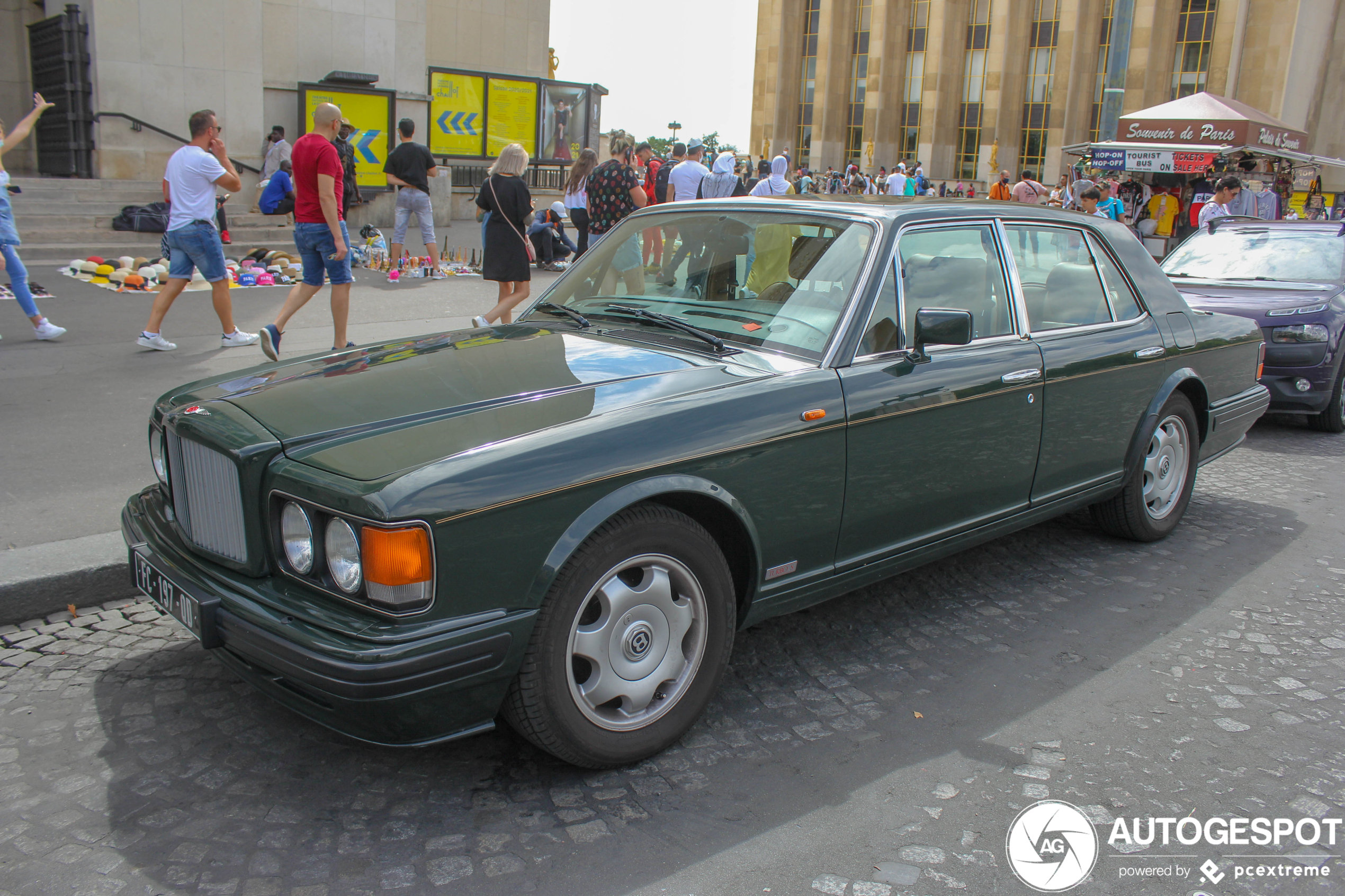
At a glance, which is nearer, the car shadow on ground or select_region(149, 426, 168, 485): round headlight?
the car shadow on ground

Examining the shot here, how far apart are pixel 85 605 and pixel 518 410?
2368mm

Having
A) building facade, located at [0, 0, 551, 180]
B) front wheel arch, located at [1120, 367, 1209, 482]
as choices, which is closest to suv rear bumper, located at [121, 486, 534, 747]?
front wheel arch, located at [1120, 367, 1209, 482]

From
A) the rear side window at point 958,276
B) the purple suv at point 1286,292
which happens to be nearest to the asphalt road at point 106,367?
the rear side window at point 958,276

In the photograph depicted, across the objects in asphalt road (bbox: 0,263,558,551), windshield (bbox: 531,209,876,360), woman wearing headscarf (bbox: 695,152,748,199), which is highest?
woman wearing headscarf (bbox: 695,152,748,199)

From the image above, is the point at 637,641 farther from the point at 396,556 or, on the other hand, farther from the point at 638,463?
the point at 396,556

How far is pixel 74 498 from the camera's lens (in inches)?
187

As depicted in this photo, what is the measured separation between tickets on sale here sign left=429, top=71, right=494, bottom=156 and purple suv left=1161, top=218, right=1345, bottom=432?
56.0 feet

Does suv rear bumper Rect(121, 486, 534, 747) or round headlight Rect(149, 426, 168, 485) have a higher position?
round headlight Rect(149, 426, 168, 485)

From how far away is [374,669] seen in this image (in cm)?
235

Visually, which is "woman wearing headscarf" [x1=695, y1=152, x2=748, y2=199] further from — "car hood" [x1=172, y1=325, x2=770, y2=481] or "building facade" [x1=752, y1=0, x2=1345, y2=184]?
"building facade" [x1=752, y1=0, x2=1345, y2=184]

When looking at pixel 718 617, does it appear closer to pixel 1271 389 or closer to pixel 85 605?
pixel 85 605

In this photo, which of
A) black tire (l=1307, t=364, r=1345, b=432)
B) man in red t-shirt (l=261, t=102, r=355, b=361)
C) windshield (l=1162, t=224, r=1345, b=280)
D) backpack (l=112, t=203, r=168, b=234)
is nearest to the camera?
Answer: man in red t-shirt (l=261, t=102, r=355, b=361)

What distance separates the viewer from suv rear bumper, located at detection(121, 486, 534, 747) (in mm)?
2375

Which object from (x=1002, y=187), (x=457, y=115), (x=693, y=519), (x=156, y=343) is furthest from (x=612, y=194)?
(x=1002, y=187)
